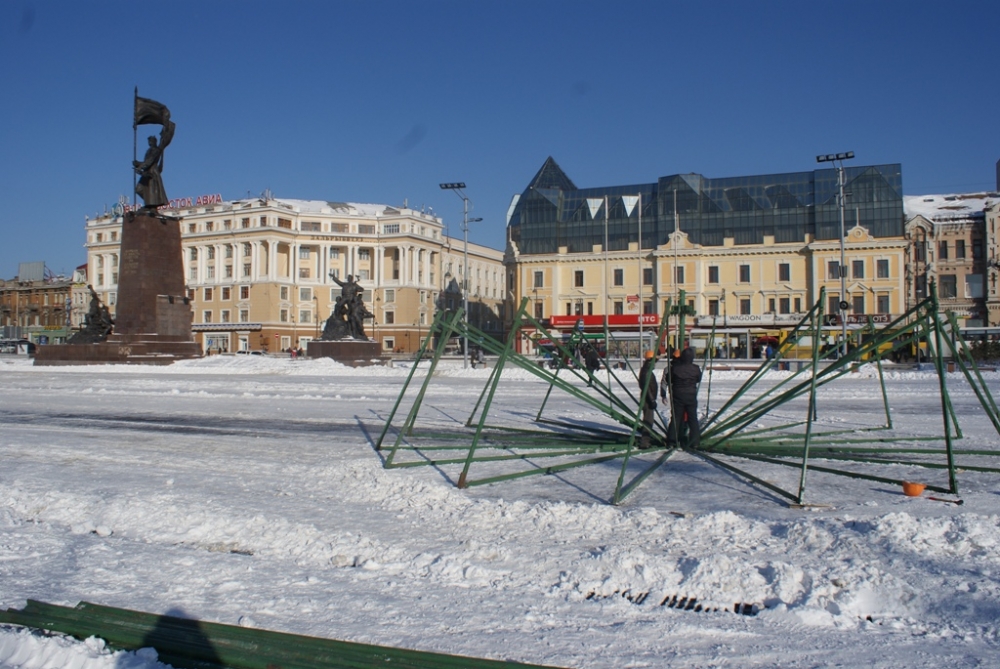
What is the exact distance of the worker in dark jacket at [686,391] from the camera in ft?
35.9

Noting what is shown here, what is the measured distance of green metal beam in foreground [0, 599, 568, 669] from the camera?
411 centimetres

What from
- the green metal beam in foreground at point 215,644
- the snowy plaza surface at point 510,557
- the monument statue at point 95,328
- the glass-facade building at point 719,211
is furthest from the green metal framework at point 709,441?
the glass-facade building at point 719,211

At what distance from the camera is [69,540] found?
6.66m

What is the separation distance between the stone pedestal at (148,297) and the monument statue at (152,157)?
141 centimetres

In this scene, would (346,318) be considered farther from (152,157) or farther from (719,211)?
(719,211)

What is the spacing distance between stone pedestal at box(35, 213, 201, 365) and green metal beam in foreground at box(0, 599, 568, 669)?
33.1 metres

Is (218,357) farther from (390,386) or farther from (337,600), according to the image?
(337,600)

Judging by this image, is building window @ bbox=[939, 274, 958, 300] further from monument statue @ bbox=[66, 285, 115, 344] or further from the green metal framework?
monument statue @ bbox=[66, 285, 115, 344]

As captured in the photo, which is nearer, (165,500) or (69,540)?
(69,540)

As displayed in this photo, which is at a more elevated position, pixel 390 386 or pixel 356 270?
pixel 356 270

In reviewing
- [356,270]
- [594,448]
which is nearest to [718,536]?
[594,448]

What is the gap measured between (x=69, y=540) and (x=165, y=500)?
125 centimetres

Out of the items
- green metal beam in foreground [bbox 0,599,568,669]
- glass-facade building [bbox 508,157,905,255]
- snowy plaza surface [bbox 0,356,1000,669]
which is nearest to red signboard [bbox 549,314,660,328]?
glass-facade building [bbox 508,157,905,255]

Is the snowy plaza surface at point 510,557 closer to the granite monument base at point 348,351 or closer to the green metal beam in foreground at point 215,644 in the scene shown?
the green metal beam in foreground at point 215,644
